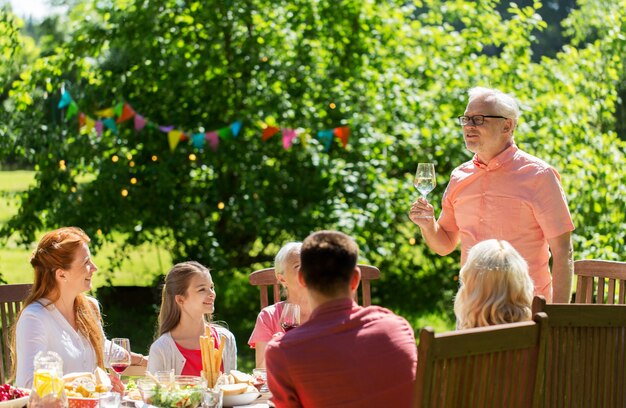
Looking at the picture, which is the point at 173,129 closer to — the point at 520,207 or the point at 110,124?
the point at 110,124

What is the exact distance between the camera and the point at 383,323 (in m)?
2.51

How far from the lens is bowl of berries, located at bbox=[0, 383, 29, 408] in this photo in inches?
105

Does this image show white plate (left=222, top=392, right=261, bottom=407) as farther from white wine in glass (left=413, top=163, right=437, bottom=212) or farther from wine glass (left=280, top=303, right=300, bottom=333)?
white wine in glass (left=413, top=163, right=437, bottom=212)

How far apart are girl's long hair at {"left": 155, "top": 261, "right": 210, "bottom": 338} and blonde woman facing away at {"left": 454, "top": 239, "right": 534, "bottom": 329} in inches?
47.4

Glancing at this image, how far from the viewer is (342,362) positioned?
7.99 ft

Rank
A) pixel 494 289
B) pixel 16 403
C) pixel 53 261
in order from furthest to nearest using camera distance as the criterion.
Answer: pixel 53 261, pixel 494 289, pixel 16 403

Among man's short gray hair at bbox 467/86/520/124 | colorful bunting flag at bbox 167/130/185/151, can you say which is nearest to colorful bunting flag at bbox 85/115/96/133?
colorful bunting flag at bbox 167/130/185/151

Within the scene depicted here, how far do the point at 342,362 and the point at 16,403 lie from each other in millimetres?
909

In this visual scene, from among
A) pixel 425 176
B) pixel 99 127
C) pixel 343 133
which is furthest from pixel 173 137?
pixel 425 176

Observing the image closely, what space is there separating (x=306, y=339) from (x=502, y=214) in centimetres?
165

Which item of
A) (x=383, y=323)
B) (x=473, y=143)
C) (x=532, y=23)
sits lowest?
(x=383, y=323)

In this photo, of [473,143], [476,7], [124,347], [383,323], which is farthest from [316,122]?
[383,323]

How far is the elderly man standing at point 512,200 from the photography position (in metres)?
3.82

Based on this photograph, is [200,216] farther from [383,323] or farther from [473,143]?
[383,323]
